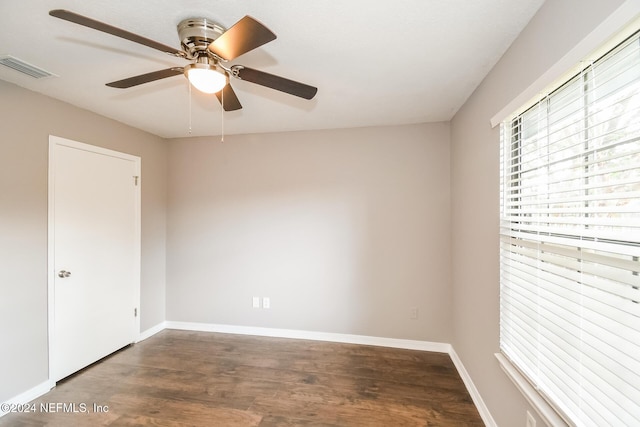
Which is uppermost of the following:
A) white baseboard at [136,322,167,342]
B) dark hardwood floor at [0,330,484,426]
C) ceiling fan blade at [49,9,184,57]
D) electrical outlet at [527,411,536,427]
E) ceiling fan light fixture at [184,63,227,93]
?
ceiling fan blade at [49,9,184,57]

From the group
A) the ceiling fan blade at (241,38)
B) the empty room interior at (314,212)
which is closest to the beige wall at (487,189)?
the empty room interior at (314,212)

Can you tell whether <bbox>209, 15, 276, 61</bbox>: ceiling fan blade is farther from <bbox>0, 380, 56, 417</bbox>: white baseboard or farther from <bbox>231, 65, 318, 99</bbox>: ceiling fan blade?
<bbox>0, 380, 56, 417</bbox>: white baseboard

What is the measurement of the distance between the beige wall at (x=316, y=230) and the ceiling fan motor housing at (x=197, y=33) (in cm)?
187

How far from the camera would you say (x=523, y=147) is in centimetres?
150

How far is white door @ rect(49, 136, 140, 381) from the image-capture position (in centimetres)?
232

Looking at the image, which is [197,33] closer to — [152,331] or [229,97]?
[229,97]

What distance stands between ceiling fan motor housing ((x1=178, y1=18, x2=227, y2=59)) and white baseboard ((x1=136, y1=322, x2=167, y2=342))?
320 cm

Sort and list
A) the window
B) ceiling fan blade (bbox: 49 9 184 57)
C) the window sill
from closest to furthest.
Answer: the window < ceiling fan blade (bbox: 49 9 184 57) < the window sill

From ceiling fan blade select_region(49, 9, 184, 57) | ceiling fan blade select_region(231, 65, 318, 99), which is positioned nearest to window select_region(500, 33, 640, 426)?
Result: ceiling fan blade select_region(231, 65, 318, 99)

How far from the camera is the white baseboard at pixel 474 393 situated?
5.94 feet

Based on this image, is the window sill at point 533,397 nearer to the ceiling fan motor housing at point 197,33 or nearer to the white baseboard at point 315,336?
the white baseboard at point 315,336

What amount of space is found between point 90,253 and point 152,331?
4.22 ft

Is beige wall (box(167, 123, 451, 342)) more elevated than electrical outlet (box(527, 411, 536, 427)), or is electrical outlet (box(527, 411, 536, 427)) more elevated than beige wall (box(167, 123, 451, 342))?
beige wall (box(167, 123, 451, 342))

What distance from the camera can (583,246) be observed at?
102cm
